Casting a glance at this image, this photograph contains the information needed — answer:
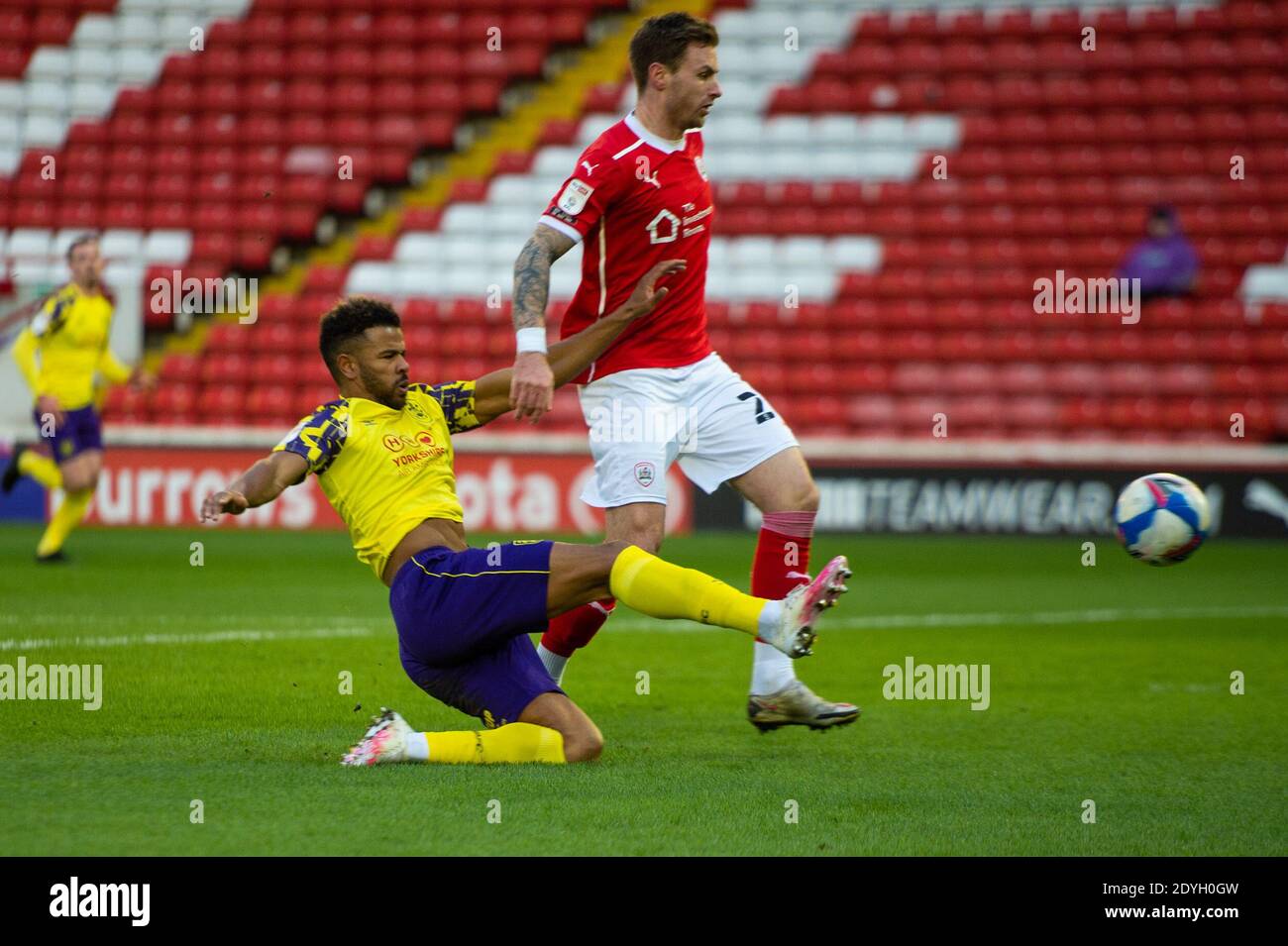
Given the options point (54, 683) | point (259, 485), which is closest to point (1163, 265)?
point (54, 683)

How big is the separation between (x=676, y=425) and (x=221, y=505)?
1.84 m

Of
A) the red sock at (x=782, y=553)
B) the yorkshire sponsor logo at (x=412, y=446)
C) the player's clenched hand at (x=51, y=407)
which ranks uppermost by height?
the player's clenched hand at (x=51, y=407)

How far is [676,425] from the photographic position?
18.9ft

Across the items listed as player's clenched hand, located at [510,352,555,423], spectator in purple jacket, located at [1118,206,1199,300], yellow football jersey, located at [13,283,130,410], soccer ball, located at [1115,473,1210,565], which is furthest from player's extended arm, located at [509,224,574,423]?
spectator in purple jacket, located at [1118,206,1199,300]

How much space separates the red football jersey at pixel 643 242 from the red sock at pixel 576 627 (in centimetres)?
79

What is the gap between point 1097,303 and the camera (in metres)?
17.3

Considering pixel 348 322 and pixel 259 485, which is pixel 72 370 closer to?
pixel 348 322

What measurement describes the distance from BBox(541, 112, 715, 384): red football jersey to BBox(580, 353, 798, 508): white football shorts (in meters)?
0.07

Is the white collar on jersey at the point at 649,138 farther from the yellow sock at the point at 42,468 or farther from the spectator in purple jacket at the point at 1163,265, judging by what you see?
the spectator in purple jacket at the point at 1163,265

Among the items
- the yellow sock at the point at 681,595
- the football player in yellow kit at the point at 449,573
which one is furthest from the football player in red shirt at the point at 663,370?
the yellow sock at the point at 681,595

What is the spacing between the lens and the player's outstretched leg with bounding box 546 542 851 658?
4.46 m

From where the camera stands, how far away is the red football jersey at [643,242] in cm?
575

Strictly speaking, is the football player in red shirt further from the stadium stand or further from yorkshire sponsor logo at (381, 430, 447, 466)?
the stadium stand

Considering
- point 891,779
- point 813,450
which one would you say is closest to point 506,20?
point 813,450
